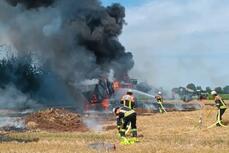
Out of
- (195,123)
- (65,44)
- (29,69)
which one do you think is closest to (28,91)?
(29,69)

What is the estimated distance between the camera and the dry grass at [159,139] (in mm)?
17516

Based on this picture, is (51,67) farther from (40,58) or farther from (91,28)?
(91,28)

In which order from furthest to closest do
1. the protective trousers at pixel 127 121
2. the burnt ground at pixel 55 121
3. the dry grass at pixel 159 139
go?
the burnt ground at pixel 55 121 → the protective trousers at pixel 127 121 → the dry grass at pixel 159 139

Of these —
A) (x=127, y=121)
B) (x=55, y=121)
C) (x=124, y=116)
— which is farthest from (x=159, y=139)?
(x=55, y=121)

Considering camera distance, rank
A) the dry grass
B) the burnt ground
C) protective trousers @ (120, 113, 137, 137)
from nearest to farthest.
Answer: the dry grass < protective trousers @ (120, 113, 137, 137) < the burnt ground

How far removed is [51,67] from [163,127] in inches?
1487

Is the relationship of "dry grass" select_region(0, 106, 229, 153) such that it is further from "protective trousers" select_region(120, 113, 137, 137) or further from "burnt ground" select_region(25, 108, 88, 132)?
"burnt ground" select_region(25, 108, 88, 132)

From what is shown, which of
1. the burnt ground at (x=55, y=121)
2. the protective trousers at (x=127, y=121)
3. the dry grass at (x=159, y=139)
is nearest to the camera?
the dry grass at (x=159, y=139)

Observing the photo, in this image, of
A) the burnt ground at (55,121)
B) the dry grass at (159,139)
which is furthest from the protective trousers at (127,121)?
the burnt ground at (55,121)

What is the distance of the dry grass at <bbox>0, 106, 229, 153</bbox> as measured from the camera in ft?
57.5

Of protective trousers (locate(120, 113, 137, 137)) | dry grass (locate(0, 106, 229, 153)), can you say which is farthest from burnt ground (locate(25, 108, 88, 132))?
protective trousers (locate(120, 113, 137, 137))

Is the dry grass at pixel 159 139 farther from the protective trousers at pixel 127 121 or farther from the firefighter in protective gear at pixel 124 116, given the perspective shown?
the firefighter in protective gear at pixel 124 116

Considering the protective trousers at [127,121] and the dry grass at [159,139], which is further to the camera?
the protective trousers at [127,121]

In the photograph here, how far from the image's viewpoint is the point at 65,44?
2261 inches
